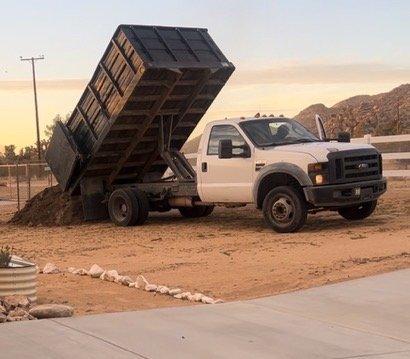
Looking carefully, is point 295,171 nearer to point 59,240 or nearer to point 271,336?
point 59,240

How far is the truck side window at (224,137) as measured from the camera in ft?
60.2

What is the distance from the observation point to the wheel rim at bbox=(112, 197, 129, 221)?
68.2 feet

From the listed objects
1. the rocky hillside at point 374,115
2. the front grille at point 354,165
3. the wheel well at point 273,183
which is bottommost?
the wheel well at point 273,183

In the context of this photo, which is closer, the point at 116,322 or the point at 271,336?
the point at 271,336

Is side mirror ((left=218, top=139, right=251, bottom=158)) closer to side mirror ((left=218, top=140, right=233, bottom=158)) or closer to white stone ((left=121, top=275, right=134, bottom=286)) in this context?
side mirror ((left=218, top=140, right=233, bottom=158))

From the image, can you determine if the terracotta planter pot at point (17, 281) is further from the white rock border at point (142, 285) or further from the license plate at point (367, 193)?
the license plate at point (367, 193)

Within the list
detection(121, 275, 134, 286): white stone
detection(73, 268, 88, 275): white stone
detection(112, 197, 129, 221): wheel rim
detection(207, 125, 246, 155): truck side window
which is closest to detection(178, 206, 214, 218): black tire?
Answer: detection(112, 197, 129, 221): wheel rim

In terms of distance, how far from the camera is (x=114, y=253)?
54.1 ft

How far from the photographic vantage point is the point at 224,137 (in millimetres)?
18672

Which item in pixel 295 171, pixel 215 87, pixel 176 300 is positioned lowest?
pixel 176 300

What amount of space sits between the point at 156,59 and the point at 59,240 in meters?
4.11

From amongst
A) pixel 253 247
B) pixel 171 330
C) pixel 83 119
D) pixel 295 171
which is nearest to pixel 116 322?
pixel 171 330

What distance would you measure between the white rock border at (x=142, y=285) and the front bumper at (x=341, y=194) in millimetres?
5080

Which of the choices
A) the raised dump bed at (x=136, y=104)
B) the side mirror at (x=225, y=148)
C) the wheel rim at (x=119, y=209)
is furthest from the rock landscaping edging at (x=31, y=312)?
the wheel rim at (x=119, y=209)
